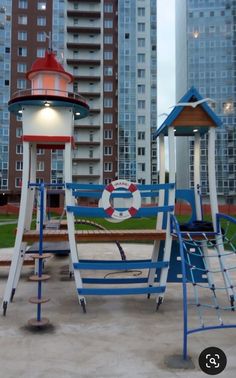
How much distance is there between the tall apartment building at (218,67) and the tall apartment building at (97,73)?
7529 millimetres

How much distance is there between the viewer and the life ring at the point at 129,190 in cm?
663

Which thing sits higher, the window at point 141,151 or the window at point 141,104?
the window at point 141,104

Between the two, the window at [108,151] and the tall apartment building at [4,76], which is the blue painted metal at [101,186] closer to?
the window at [108,151]

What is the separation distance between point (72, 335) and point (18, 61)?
6013cm

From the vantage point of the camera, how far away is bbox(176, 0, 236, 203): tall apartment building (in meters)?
61.2

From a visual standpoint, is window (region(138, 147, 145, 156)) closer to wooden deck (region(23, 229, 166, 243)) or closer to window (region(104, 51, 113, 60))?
window (region(104, 51, 113, 60))

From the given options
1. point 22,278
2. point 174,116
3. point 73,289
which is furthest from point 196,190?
point 22,278

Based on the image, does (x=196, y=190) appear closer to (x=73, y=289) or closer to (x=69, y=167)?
(x=69, y=167)

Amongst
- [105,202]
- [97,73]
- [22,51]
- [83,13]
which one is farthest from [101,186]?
[83,13]

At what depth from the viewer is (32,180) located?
8.01m

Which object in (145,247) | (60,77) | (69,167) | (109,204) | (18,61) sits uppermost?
(18,61)

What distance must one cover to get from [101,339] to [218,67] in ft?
212

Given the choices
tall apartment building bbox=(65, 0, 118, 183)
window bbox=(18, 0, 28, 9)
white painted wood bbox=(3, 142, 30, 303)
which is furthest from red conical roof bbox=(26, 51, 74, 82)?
window bbox=(18, 0, 28, 9)

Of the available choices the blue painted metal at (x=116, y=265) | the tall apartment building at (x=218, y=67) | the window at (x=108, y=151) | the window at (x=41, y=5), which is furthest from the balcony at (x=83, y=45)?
the blue painted metal at (x=116, y=265)
